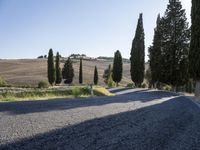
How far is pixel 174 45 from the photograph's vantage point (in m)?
47.7

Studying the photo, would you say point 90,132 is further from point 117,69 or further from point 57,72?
point 57,72

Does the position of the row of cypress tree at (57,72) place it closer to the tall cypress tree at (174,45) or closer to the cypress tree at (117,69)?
the cypress tree at (117,69)

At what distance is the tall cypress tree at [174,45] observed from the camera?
4725cm

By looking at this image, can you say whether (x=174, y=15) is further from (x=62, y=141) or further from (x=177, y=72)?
(x=62, y=141)

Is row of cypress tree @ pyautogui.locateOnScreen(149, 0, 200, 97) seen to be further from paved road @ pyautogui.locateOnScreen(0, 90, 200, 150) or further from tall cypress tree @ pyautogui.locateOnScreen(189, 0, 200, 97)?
paved road @ pyautogui.locateOnScreen(0, 90, 200, 150)

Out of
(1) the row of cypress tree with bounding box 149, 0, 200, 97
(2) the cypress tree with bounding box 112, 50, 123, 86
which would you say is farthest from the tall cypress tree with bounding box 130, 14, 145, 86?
(2) the cypress tree with bounding box 112, 50, 123, 86

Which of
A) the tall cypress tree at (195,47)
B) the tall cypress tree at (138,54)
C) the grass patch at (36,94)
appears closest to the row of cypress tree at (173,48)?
the tall cypress tree at (138,54)

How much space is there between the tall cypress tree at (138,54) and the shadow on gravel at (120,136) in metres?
46.7

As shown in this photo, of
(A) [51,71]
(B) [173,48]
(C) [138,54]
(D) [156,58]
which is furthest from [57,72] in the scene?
(B) [173,48]

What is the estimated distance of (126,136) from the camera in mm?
9469

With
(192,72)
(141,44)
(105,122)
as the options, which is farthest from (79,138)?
(141,44)

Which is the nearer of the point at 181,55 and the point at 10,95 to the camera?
the point at 10,95

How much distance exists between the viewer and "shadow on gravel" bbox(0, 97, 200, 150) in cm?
764

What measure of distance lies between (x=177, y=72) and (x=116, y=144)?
1581 inches
